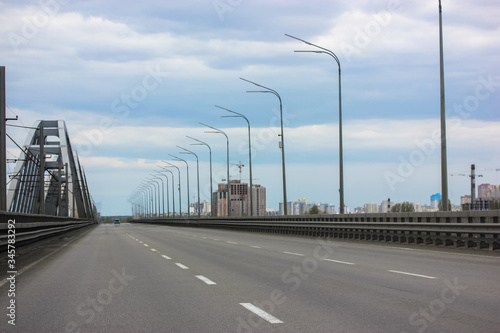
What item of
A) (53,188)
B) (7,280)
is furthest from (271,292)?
(53,188)

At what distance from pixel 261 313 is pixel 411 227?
50.3 feet

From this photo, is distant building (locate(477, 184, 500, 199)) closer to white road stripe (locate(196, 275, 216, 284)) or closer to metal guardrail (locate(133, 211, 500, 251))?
metal guardrail (locate(133, 211, 500, 251))

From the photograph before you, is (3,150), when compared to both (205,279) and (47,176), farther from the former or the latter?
(47,176)

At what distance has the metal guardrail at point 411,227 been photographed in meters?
17.4

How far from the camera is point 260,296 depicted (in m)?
8.99

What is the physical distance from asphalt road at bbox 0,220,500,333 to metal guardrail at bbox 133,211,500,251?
2.40m

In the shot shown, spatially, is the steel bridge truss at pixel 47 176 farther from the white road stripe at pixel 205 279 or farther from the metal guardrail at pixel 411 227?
the white road stripe at pixel 205 279

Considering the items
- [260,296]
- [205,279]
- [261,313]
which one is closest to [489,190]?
[205,279]

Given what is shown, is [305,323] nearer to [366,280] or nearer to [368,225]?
[366,280]

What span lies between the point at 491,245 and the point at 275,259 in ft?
21.0

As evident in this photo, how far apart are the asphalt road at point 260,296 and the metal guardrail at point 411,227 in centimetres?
240

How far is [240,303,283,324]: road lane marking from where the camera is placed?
6996 millimetres

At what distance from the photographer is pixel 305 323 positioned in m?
6.80

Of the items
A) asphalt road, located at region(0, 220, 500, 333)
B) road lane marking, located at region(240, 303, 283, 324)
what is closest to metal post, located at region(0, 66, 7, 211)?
asphalt road, located at region(0, 220, 500, 333)
